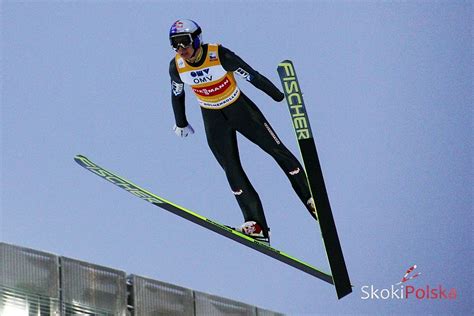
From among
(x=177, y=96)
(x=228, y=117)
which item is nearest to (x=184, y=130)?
(x=177, y=96)

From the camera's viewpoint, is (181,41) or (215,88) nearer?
(181,41)

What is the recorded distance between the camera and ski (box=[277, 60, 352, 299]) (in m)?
22.9

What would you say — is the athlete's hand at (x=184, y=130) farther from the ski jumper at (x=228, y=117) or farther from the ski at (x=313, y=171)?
the ski at (x=313, y=171)

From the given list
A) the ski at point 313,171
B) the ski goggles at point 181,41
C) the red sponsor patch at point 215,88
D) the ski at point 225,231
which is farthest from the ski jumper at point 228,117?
the ski at point 313,171

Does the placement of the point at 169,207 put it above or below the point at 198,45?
below

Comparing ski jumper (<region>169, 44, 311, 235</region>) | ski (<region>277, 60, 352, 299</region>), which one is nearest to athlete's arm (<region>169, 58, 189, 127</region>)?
ski jumper (<region>169, 44, 311, 235</region>)

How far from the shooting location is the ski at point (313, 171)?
75.0ft

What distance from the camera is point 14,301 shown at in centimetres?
2039

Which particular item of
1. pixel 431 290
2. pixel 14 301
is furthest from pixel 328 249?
pixel 431 290

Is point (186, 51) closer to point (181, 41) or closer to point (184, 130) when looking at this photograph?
point (181, 41)

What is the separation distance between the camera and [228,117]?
24281 millimetres

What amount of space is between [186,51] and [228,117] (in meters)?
1.14

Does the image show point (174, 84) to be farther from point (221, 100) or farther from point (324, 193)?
point (324, 193)

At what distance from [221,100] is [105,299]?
3.76 meters
